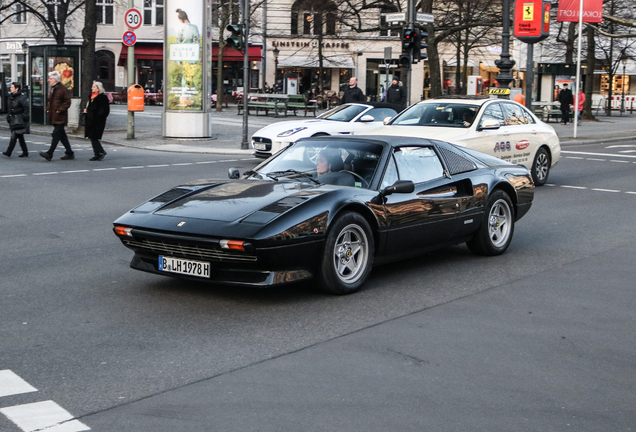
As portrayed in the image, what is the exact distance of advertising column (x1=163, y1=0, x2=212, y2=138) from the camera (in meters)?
24.4

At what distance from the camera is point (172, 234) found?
651 centimetres

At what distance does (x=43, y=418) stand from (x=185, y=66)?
833 inches

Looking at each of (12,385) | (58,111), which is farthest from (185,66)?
(12,385)

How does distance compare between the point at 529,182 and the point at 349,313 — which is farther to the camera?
the point at 529,182

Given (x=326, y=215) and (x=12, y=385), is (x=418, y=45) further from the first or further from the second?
(x=12, y=385)

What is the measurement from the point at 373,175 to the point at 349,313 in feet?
4.98

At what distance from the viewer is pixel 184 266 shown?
259 inches

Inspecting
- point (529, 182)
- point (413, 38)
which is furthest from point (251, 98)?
point (529, 182)

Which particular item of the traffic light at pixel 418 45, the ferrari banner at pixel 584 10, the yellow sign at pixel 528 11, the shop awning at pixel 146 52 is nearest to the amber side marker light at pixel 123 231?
the traffic light at pixel 418 45

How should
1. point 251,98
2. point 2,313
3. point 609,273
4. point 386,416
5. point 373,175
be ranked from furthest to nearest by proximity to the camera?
1. point 251,98
2. point 609,273
3. point 373,175
4. point 2,313
5. point 386,416

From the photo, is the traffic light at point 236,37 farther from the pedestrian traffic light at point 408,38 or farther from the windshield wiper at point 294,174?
the windshield wiper at point 294,174

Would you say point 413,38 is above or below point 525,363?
above

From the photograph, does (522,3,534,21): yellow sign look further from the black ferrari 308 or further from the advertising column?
the black ferrari 308

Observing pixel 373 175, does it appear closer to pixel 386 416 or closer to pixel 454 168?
pixel 454 168
